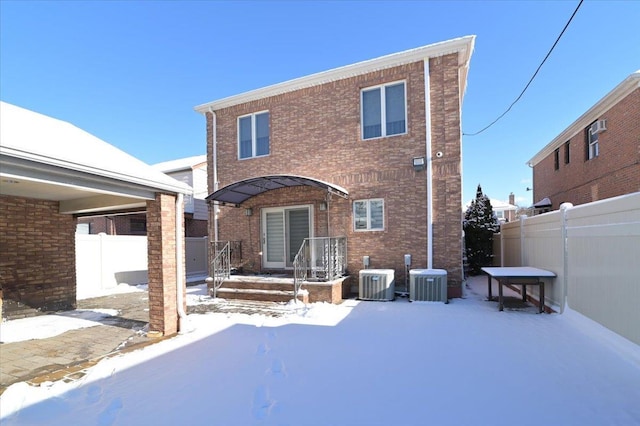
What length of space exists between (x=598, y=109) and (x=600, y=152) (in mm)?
1650

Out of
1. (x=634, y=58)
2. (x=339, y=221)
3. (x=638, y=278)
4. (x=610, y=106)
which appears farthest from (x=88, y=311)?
(x=610, y=106)

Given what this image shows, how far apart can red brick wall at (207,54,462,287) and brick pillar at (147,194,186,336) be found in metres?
5.03

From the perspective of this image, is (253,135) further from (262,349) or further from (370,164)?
(262,349)

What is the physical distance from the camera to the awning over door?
837 cm

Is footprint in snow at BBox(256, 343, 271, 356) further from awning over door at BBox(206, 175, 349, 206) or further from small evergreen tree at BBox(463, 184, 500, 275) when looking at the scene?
small evergreen tree at BBox(463, 184, 500, 275)

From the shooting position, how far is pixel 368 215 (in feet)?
30.1

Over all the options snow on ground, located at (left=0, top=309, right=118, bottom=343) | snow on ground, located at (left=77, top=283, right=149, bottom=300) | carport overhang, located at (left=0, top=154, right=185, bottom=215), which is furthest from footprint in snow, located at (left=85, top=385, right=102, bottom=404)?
snow on ground, located at (left=77, top=283, right=149, bottom=300)

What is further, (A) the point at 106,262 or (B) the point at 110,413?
(A) the point at 106,262

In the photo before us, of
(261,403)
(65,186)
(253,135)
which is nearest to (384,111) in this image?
(253,135)

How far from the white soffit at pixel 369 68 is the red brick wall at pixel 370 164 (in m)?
0.18

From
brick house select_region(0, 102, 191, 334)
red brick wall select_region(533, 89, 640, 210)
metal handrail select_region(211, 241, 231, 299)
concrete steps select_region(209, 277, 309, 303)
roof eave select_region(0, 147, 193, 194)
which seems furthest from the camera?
red brick wall select_region(533, 89, 640, 210)

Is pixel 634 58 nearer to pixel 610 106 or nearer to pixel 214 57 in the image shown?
pixel 610 106

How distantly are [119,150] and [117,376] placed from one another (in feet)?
13.6

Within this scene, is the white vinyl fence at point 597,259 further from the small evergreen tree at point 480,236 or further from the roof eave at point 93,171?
the roof eave at point 93,171
